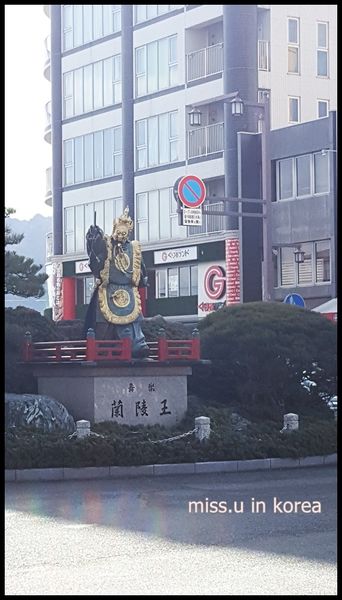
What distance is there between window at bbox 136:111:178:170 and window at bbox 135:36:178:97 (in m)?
1.29

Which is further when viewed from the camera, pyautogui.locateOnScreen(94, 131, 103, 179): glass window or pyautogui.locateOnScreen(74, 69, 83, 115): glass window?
pyautogui.locateOnScreen(74, 69, 83, 115): glass window

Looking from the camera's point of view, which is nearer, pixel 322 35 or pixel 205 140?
pixel 205 140

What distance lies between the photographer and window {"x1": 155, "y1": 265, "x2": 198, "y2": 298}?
143ft

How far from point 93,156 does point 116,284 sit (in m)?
28.2

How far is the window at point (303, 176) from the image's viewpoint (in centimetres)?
3759

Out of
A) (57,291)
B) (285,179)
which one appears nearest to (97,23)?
(57,291)

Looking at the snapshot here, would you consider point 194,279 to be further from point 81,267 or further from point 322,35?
point 322,35

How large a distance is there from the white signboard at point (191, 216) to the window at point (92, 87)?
16951 mm

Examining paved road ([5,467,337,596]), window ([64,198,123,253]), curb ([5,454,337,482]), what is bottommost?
curb ([5,454,337,482])

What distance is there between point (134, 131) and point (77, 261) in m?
6.44

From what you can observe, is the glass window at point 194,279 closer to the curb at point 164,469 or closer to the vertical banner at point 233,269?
the vertical banner at point 233,269

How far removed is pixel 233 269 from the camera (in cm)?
4031

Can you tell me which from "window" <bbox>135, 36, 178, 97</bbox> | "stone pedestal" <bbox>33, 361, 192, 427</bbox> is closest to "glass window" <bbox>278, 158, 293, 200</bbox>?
"window" <bbox>135, 36, 178, 97</bbox>

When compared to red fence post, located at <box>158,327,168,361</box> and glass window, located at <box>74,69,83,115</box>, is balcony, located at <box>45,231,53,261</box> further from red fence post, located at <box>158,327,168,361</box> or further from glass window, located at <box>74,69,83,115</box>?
red fence post, located at <box>158,327,168,361</box>
